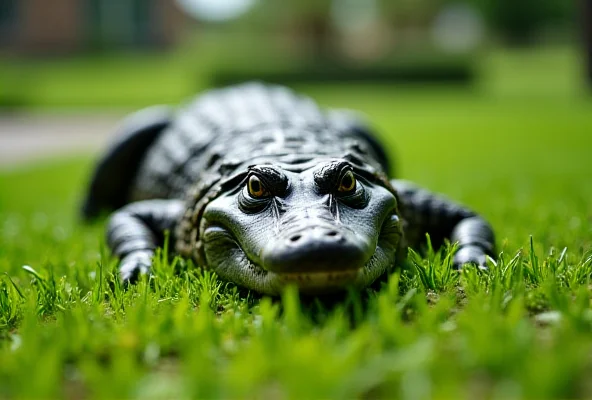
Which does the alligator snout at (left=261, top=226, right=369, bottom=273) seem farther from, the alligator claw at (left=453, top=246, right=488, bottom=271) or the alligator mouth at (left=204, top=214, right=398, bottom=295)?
the alligator claw at (left=453, top=246, right=488, bottom=271)

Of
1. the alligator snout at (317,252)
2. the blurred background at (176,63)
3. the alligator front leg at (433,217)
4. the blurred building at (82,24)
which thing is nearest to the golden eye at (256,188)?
the alligator snout at (317,252)

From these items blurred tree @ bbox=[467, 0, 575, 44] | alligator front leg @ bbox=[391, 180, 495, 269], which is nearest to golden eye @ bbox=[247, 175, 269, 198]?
alligator front leg @ bbox=[391, 180, 495, 269]

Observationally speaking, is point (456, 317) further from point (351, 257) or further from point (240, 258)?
point (240, 258)

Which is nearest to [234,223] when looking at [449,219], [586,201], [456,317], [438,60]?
[456,317]

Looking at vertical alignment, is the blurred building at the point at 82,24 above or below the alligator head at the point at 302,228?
below

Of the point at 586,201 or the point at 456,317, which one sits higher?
the point at 456,317

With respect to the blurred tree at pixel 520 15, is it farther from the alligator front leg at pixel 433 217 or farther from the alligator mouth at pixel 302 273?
the alligator mouth at pixel 302 273
